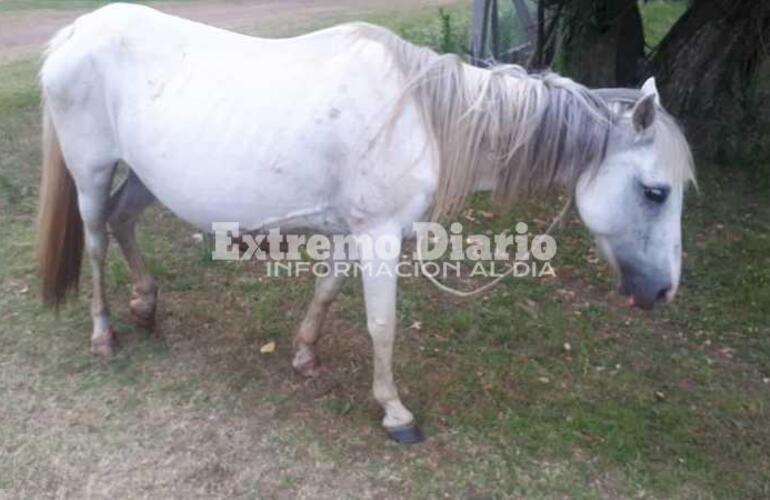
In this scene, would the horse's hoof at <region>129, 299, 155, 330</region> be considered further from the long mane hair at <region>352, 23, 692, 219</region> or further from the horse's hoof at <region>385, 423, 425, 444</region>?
the long mane hair at <region>352, 23, 692, 219</region>

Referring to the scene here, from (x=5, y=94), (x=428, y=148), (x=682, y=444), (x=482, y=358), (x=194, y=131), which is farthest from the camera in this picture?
(x=5, y=94)

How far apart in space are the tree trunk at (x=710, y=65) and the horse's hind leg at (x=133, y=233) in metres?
4.31

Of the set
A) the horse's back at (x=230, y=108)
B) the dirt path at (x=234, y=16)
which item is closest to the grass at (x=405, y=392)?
the horse's back at (x=230, y=108)

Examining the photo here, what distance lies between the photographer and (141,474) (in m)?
2.74

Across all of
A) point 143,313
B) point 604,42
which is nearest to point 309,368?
point 143,313

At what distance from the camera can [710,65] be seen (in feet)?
19.1

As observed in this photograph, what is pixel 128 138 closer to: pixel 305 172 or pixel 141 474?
pixel 305 172

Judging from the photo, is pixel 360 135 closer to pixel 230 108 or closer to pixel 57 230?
pixel 230 108

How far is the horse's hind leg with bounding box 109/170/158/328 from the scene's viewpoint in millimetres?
3402

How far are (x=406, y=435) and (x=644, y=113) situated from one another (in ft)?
4.78

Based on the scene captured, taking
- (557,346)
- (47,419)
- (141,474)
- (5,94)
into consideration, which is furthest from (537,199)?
(5,94)

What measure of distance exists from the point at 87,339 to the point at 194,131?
4.52 ft

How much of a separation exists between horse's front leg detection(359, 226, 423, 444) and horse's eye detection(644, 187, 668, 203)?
824 mm

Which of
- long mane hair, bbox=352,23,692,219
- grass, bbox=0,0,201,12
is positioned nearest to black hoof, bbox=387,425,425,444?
long mane hair, bbox=352,23,692,219
